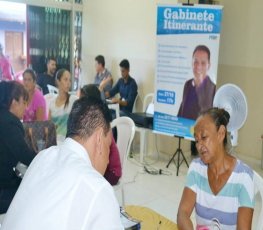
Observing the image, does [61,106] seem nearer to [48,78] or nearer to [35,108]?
[35,108]

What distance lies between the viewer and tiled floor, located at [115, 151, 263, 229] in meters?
3.38

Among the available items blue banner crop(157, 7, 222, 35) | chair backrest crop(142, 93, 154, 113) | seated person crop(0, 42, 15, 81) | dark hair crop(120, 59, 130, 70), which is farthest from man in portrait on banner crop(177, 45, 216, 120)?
seated person crop(0, 42, 15, 81)

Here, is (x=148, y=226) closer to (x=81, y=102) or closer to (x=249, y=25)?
(x=81, y=102)

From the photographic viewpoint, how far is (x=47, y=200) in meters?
0.92

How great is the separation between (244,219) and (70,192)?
102 cm

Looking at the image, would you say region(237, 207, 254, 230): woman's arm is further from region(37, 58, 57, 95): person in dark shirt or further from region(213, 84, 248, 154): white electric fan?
region(37, 58, 57, 95): person in dark shirt

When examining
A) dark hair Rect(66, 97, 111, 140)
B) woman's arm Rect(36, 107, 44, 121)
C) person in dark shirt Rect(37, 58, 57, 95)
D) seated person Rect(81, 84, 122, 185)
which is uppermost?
dark hair Rect(66, 97, 111, 140)

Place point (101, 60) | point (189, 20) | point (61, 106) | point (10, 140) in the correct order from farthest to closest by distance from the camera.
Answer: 1. point (101, 60)
2. point (189, 20)
3. point (61, 106)
4. point (10, 140)

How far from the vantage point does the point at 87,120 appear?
1118mm

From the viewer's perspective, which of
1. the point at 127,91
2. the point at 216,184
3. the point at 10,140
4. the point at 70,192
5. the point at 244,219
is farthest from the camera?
the point at 127,91

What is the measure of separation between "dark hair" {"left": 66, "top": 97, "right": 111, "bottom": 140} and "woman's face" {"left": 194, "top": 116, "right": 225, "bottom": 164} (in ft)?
2.36

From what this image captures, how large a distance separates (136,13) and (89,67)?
1918mm

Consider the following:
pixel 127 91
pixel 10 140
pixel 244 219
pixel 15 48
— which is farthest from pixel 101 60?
pixel 244 219

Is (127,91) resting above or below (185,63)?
below
